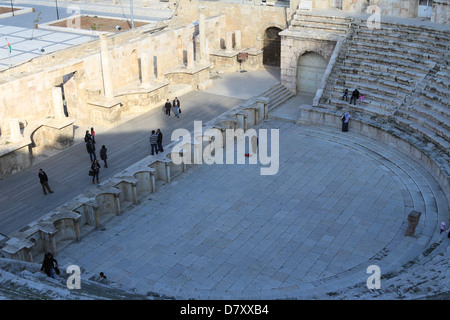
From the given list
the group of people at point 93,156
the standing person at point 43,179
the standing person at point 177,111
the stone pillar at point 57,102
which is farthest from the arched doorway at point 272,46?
the standing person at point 43,179

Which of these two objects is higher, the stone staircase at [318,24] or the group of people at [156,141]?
the stone staircase at [318,24]

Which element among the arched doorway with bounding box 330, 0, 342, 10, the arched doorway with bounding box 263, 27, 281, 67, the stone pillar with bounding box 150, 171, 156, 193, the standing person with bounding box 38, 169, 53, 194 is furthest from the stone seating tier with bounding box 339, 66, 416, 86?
the standing person with bounding box 38, 169, 53, 194

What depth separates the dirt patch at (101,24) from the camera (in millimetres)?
38250

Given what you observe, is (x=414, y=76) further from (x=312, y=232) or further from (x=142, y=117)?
(x=142, y=117)

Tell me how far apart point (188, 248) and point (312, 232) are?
14.1 ft

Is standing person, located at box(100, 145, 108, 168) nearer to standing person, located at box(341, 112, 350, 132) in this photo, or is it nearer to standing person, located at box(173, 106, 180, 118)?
standing person, located at box(173, 106, 180, 118)

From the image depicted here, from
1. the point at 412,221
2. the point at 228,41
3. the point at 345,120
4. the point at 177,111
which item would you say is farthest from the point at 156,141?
the point at 228,41

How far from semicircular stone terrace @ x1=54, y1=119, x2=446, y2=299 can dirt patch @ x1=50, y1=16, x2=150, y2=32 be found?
60.0 ft

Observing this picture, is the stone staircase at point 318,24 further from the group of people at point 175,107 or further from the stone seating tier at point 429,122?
the group of people at point 175,107

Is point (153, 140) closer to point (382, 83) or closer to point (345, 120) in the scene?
point (345, 120)

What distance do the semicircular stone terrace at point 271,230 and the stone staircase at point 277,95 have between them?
6.16 metres

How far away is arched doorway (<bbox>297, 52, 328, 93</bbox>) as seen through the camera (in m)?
31.8

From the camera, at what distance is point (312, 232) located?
63.3 feet
